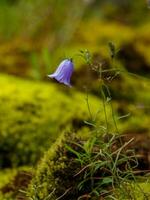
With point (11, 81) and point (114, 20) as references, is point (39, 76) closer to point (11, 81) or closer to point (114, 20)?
point (11, 81)

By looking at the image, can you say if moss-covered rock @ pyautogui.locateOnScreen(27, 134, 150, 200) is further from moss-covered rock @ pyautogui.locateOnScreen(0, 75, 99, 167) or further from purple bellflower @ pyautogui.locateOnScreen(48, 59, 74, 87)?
moss-covered rock @ pyautogui.locateOnScreen(0, 75, 99, 167)

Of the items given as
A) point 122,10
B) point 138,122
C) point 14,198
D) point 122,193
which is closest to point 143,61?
point 138,122

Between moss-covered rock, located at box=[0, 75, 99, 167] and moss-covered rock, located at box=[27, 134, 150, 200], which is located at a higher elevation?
moss-covered rock, located at box=[0, 75, 99, 167]

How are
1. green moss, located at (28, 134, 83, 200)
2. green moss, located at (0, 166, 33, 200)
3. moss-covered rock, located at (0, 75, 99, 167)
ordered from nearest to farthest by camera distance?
1. green moss, located at (28, 134, 83, 200)
2. green moss, located at (0, 166, 33, 200)
3. moss-covered rock, located at (0, 75, 99, 167)

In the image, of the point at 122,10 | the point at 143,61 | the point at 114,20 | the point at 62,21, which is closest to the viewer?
the point at 143,61

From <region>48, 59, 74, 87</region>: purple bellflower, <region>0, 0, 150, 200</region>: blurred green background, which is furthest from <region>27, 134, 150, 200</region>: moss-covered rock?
<region>48, 59, 74, 87</region>: purple bellflower

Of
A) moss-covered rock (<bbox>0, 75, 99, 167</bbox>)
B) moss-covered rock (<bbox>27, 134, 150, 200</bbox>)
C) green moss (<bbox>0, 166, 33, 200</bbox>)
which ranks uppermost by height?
moss-covered rock (<bbox>0, 75, 99, 167</bbox>)

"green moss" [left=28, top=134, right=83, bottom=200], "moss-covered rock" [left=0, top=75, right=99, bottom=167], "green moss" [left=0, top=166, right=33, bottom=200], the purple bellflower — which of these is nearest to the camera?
the purple bellflower

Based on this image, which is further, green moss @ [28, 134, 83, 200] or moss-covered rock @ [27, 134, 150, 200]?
green moss @ [28, 134, 83, 200]

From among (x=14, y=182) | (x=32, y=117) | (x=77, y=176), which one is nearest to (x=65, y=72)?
(x=77, y=176)
